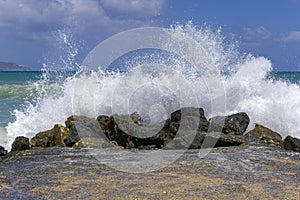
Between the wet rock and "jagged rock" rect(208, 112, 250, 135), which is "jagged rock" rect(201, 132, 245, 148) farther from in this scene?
the wet rock

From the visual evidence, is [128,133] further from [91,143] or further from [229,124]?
[229,124]

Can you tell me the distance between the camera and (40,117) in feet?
44.4

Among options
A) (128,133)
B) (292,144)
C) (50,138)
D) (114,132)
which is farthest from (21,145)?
(292,144)

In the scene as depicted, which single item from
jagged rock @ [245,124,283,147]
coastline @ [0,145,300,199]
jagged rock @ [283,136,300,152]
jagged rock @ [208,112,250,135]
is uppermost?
jagged rock @ [208,112,250,135]

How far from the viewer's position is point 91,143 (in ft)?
29.0

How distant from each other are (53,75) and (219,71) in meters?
7.41

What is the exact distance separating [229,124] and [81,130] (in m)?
2.97

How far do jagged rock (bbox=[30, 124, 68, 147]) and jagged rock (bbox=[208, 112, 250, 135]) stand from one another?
2.86 m

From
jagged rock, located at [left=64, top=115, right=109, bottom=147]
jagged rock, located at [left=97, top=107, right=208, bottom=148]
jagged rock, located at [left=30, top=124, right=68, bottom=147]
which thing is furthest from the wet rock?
jagged rock, located at [left=30, top=124, right=68, bottom=147]

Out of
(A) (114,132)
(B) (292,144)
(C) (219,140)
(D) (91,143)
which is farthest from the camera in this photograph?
(A) (114,132)

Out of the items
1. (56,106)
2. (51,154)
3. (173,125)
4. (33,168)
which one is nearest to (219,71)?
(56,106)

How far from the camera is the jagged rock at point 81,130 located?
358 inches

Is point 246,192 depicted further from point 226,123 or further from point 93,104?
point 93,104

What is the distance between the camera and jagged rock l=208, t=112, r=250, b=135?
975cm
